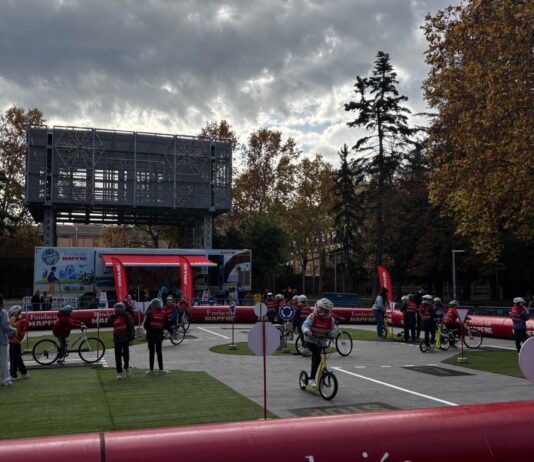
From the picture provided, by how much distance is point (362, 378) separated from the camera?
1354cm

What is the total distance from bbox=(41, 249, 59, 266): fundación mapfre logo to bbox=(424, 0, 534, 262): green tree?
74.9 ft

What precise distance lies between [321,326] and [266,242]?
39704mm

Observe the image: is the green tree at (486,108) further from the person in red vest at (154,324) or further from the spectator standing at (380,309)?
the person in red vest at (154,324)

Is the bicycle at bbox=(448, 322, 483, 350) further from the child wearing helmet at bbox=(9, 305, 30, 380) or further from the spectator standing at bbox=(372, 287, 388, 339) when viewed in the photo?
the child wearing helmet at bbox=(9, 305, 30, 380)

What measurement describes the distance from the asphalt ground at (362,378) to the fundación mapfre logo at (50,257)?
1639 centimetres

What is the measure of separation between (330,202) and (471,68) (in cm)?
4603

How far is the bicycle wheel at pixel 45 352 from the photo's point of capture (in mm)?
16016

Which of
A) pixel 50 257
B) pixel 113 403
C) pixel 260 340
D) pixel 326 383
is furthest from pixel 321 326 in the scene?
pixel 50 257

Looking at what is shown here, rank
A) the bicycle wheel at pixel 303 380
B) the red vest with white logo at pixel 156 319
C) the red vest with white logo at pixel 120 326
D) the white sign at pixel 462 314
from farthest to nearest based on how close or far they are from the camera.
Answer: the white sign at pixel 462 314 → the red vest with white logo at pixel 156 319 → the red vest with white logo at pixel 120 326 → the bicycle wheel at pixel 303 380

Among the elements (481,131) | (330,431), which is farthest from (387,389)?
(481,131)

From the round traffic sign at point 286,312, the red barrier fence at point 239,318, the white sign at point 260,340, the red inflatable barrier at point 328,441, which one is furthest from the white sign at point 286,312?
the red inflatable barrier at point 328,441

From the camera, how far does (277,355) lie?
17.9 m

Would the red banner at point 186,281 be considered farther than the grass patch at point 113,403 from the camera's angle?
Yes

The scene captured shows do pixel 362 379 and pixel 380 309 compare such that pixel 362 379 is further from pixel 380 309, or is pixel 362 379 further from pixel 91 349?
pixel 380 309
